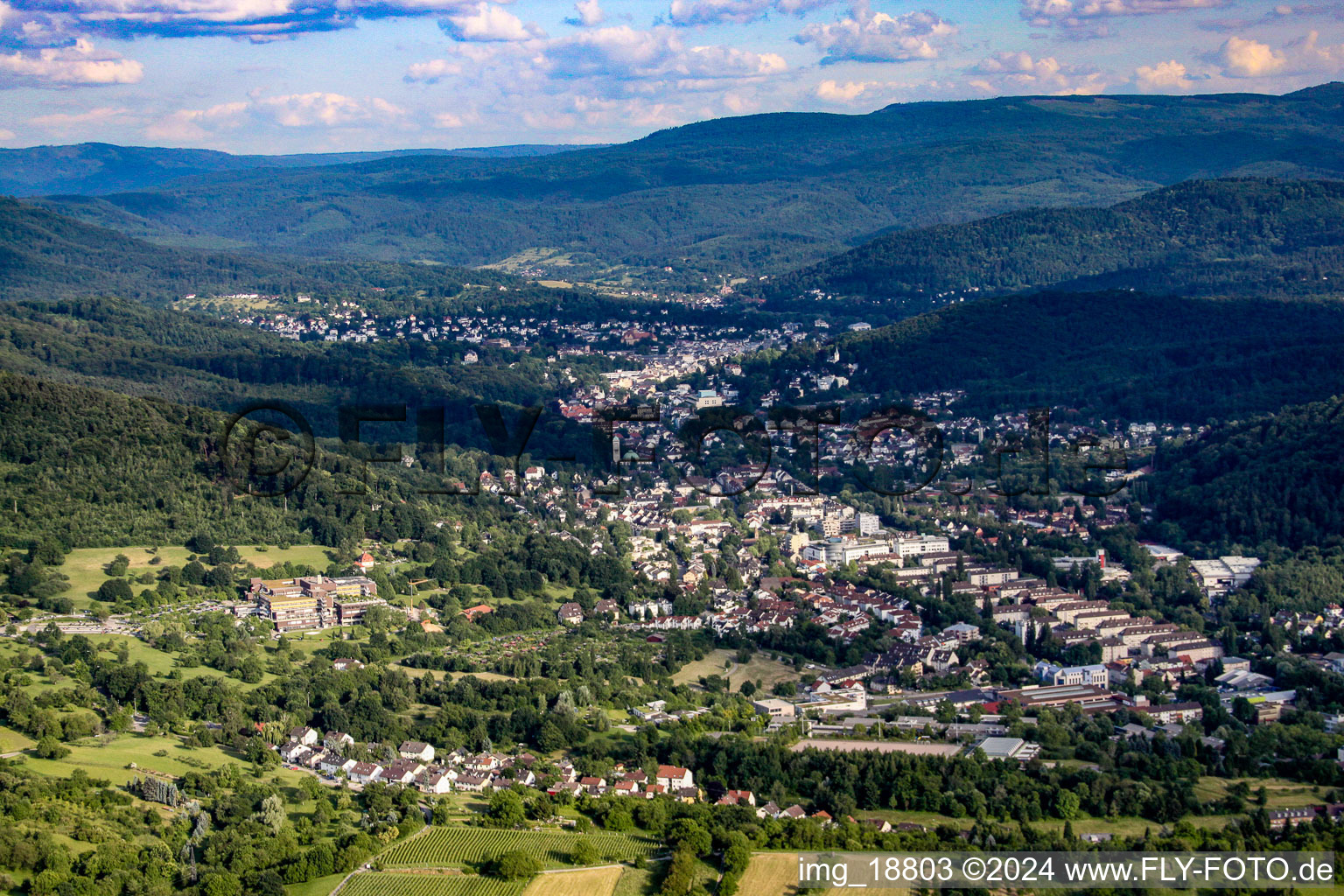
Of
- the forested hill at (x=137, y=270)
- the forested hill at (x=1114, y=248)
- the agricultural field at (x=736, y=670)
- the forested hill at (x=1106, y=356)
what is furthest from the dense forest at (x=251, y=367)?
the forested hill at (x=1114, y=248)

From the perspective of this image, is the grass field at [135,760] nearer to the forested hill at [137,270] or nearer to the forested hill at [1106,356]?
the forested hill at [1106,356]

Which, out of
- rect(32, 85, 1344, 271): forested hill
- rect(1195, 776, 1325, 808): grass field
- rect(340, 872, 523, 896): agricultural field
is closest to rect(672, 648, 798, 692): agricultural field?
rect(1195, 776, 1325, 808): grass field

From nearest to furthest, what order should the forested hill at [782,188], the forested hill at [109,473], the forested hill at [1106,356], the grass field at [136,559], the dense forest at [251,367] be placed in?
the grass field at [136,559], the forested hill at [109,473], the forested hill at [1106,356], the dense forest at [251,367], the forested hill at [782,188]

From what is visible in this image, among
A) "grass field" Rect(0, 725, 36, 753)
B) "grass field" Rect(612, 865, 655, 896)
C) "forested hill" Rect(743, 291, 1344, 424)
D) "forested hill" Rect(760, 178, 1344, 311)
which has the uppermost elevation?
"forested hill" Rect(760, 178, 1344, 311)

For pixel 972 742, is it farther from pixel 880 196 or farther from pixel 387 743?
pixel 880 196

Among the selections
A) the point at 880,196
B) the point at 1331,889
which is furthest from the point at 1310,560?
the point at 880,196

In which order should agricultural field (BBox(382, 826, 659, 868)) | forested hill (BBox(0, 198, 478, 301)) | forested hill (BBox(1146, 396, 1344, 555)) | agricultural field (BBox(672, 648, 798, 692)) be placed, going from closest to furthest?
1. agricultural field (BBox(382, 826, 659, 868))
2. agricultural field (BBox(672, 648, 798, 692))
3. forested hill (BBox(1146, 396, 1344, 555))
4. forested hill (BBox(0, 198, 478, 301))

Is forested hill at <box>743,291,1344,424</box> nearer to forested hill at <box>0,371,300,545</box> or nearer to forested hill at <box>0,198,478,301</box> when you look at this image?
forested hill at <box>0,371,300,545</box>
